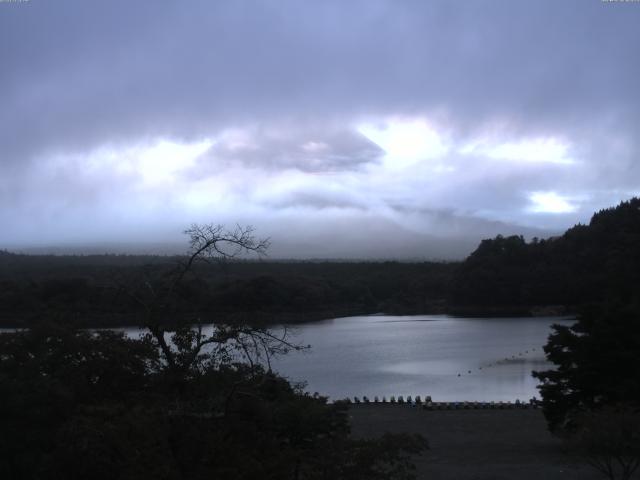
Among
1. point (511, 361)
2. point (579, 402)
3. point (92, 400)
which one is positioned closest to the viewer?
point (92, 400)

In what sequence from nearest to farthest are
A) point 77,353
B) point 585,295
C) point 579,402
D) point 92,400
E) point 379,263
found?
point 92,400 < point 77,353 < point 579,402 < point 585,295 < point 379,263

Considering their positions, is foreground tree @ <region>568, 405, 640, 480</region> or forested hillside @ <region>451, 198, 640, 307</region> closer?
foreground tree @ <region>568, 405, 640, 480</region>

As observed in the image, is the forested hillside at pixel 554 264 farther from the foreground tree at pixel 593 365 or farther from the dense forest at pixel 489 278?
the foreground tree at pixel 593 365

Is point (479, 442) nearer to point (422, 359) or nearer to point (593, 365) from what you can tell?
point (593, 365)

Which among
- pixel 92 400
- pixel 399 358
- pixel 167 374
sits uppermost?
pixel 167 374

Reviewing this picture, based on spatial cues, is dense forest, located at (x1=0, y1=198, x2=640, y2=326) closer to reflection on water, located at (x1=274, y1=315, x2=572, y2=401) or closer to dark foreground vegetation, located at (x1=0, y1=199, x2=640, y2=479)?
reflection on water, located at (x1=274, y1=315, x2=572, y2=401)

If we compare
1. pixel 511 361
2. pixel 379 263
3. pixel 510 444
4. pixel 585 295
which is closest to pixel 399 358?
pixel 511 361

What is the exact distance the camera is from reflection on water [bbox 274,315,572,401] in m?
32.9

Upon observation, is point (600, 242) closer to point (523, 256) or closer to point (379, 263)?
point (523, 256)

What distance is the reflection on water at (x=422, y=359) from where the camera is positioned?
3292 cm

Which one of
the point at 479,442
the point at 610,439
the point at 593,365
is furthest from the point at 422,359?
the point at 610,439

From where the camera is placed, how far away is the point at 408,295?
8238 cm

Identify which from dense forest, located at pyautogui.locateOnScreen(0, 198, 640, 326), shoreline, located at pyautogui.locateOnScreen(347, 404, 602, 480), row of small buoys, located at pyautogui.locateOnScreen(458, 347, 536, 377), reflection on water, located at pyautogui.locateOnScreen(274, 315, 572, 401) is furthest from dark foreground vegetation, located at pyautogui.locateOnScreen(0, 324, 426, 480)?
dense forest, located at pyautogui.locateOnScreen(0, 198, 640, 326)

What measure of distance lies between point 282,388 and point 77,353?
2895mm
